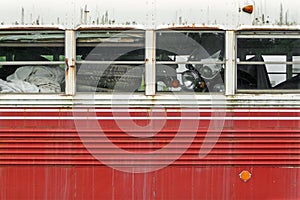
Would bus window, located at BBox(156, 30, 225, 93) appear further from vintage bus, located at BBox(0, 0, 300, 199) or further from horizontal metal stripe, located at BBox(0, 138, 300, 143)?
horizontal metal stripe, located at BBox(0, 138, 300, 143)

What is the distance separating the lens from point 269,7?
7.07 metres

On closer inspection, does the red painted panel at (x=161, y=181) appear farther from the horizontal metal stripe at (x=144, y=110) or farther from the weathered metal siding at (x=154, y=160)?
the horizontal metal stripe at (x=144, y=110)

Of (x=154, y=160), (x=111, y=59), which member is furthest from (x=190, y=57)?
(x=154, y=160)

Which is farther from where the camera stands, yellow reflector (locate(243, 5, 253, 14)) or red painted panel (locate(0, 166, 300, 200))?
red painted panel (locate(0, 166, 300, 200))

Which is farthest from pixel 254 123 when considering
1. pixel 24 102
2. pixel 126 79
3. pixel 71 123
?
pixel 24 102

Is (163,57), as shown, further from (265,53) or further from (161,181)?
(161,181)

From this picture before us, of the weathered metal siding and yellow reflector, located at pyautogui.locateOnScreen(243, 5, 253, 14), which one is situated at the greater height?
yellow reflector, located at pyautogui.locateOnScreen(243, 5, 253, 14)

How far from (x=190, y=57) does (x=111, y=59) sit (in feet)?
2.40

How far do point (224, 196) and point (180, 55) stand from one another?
1387mm

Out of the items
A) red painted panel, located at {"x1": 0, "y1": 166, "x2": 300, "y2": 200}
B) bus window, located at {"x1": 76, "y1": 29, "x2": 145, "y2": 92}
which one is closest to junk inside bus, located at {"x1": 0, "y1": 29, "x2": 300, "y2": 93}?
bus window, located at {"x1": 76, "y1": 29, "x2": 145, "y2": 92}

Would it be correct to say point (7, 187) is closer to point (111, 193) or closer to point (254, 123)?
point (111, 193)

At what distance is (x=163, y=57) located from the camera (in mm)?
7059

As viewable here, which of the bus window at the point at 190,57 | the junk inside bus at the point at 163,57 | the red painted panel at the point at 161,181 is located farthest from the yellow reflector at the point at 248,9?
the red painted panel at the point at 161,181

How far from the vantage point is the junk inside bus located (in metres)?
7.04
